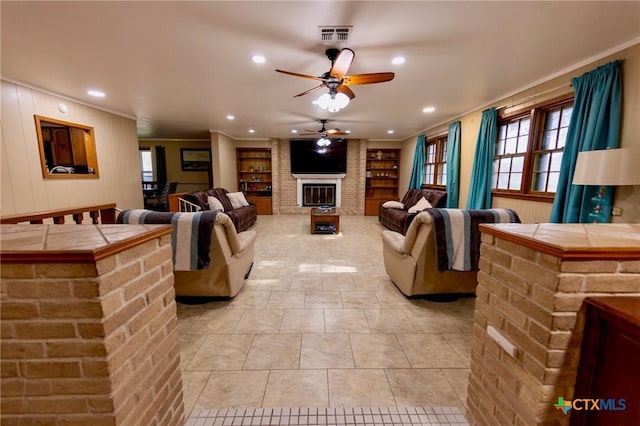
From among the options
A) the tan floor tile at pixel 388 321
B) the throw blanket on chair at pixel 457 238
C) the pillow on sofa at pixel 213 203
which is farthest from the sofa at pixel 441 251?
the pillow on sofa at pixel 213 203

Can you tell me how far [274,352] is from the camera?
1884mm

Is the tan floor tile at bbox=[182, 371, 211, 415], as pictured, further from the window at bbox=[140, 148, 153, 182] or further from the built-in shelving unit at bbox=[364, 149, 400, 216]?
the window at bbox=[140, 148, 153, 182]

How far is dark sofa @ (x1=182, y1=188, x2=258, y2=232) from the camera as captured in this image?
5215 millimetres

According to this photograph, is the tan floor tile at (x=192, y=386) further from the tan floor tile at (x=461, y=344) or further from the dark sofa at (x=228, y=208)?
the dark sofa at (x=228, y=208)

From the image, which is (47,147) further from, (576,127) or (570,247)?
(576,127)

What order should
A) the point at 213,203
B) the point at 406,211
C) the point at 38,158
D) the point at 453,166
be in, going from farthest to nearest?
the point at 406,211
the point at 213,203
the point at 453,166
the point at 38,158

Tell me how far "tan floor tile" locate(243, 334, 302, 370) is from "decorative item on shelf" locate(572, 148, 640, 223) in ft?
9.19

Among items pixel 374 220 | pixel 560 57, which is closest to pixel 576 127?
pixel 560 57

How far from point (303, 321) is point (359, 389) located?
827 mm

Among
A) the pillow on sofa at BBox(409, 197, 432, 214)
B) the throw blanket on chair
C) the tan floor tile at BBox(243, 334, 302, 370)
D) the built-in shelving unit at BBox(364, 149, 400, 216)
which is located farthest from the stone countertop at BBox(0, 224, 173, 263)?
the built-in shelving unit at BBox(364, 149, 400, 216)

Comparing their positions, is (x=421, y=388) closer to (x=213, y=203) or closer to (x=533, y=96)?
(x=533, y=96)

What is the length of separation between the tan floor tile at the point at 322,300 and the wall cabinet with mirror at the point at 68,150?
4134 mm

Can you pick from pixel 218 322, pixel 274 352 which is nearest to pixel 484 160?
pixel 274 352

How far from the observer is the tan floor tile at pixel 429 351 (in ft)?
5.83
